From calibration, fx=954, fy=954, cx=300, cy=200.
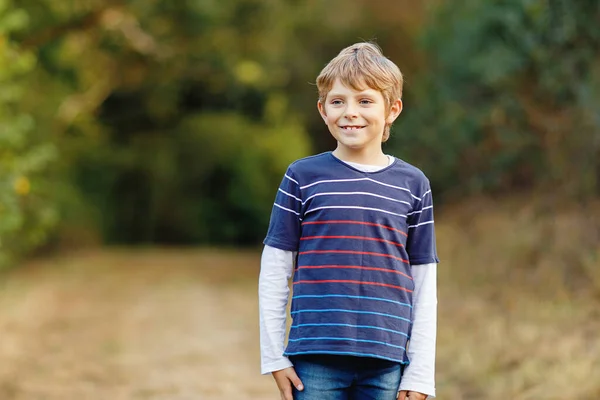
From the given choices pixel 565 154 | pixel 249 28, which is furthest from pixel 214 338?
pixel 249 28

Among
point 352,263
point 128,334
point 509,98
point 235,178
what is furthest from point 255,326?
point 235,178

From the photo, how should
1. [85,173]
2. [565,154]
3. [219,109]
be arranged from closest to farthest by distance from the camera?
[565,154] < [85,173] < [219,109]

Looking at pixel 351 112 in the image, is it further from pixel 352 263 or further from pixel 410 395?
pixel 410 395

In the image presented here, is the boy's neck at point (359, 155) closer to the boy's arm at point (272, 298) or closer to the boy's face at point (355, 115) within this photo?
the boy's face at point (355, 115)

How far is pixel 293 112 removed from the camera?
76.5 feet

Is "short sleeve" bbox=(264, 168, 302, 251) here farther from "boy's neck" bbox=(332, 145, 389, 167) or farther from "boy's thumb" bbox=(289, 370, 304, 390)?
"boy's thumb" bbox=(289, 370, 304, 390)

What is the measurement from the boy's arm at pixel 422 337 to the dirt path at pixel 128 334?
376 cm

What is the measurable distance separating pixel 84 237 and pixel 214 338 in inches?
394

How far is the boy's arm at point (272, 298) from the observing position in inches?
110

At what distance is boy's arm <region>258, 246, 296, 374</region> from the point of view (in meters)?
2.78

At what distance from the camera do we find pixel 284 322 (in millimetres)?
2822

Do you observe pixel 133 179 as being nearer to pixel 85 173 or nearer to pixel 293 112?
pixel 85 173

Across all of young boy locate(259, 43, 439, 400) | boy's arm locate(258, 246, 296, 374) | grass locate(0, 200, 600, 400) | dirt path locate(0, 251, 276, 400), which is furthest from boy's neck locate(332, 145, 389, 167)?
dirt path locate(0, 251, 276, 400)

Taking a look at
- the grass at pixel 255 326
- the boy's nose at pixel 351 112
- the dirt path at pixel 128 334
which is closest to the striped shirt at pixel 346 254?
the boy's nose at pixel 351 112
